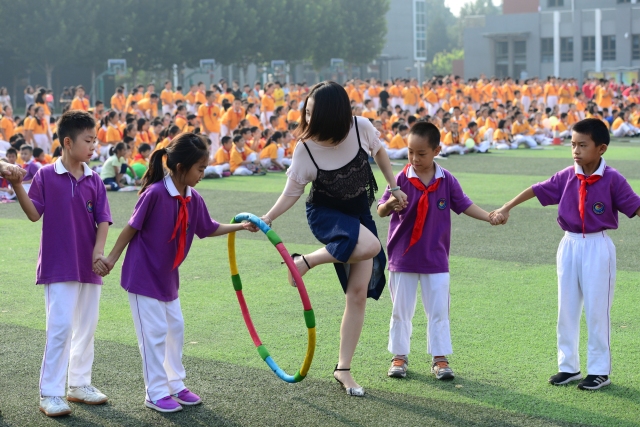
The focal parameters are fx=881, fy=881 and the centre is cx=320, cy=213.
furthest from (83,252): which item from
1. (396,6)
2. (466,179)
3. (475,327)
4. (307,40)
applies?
(396,6)

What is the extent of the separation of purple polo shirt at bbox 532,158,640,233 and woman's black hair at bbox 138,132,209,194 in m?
2.03

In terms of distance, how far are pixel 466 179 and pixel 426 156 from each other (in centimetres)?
1152

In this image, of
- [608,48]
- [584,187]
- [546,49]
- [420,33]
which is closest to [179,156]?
[584,187]

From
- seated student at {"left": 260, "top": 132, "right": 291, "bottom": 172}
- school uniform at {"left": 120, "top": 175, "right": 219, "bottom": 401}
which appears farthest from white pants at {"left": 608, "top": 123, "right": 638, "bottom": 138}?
school uniform at {"left": 120, "top": 175, "right": 219, "bottom": 401}

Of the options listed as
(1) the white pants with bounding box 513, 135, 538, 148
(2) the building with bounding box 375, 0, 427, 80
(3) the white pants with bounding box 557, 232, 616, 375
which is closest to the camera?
(3) the white pants with bounding box 557, 232, 616, 375

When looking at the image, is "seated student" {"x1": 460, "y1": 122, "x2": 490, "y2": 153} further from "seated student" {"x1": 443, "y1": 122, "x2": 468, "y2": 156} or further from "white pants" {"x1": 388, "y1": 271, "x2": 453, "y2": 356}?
"white pants" {"x1": 388, "y1": 271, "x2": 453, "y2": 356}

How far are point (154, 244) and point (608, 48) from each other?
59.3 meters

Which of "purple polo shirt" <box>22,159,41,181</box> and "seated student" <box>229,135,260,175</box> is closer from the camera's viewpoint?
"purple polo shirt" <box>22,159,41,181</box>

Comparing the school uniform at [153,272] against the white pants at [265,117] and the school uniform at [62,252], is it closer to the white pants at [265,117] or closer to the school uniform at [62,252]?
the school uniform at [62,252]

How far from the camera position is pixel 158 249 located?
463 cm

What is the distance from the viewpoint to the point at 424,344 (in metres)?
5.90

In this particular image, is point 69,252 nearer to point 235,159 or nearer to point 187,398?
point 187,398

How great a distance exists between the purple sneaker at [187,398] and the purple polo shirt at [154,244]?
523mm

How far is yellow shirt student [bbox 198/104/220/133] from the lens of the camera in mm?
21328
